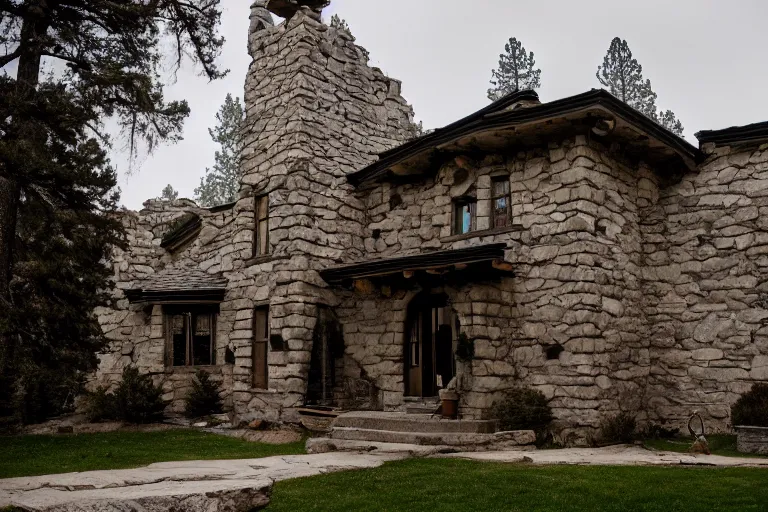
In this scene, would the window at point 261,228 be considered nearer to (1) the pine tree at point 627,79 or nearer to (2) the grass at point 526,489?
(2) the grass at point 526,489

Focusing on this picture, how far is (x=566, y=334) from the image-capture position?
11.5 meters

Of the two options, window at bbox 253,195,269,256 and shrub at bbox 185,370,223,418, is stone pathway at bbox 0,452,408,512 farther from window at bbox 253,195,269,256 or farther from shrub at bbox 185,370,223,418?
shrub at bbox 185,370,223,418

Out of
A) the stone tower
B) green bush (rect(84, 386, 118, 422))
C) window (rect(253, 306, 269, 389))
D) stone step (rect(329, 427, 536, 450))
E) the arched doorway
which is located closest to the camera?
stone step (rect(329, 427, 536, 450))

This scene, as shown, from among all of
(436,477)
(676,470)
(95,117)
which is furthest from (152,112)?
(676,470)

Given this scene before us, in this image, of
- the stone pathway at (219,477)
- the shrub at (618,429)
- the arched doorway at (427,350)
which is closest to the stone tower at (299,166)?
the arched doorway at (427,350)

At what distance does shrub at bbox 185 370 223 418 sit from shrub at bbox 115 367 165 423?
618mm

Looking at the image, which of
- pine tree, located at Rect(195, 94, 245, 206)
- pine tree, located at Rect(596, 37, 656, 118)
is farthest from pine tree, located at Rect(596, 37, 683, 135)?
pine tree, located at Rect(195, 94, 245, 206)

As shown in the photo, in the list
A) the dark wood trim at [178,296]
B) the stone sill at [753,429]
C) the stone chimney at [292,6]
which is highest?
the stone chimney at [292,6]

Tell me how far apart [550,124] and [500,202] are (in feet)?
6.20

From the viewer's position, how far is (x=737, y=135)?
39.8 feet

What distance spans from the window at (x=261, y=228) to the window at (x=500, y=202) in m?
4.78

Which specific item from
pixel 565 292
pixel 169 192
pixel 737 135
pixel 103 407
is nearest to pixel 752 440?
pixel 565 292

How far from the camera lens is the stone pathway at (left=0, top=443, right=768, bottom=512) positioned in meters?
5.41

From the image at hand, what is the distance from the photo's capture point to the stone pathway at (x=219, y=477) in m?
5.41
